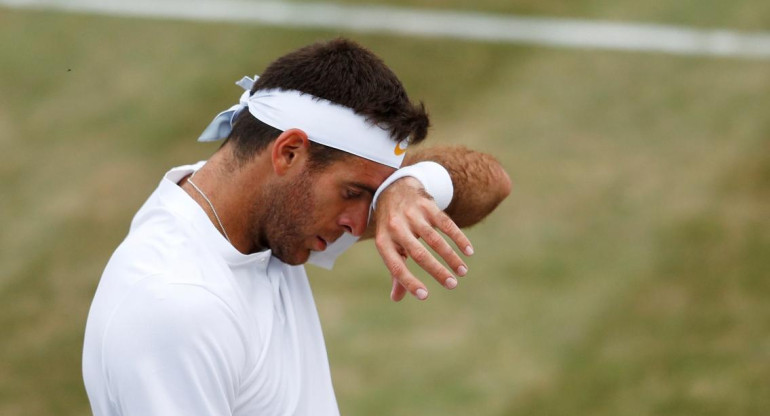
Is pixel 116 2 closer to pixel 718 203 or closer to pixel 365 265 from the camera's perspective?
pixel 365 265

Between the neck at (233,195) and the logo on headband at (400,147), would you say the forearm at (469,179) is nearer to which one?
the logo on headband at (400,147)

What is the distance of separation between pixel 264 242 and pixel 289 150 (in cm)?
38

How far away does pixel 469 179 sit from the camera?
18.8ft

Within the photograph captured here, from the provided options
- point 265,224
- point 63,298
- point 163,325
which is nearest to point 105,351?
point 163,325

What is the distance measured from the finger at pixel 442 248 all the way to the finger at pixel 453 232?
0.11ft

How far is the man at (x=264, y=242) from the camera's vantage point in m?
4.05

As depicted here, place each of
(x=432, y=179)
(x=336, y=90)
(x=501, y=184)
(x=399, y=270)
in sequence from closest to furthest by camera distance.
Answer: (x=399, y=270)
(x=336, y=90)
(x=432, y=179)
(x=501, y=184)

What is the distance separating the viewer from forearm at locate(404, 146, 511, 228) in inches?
223

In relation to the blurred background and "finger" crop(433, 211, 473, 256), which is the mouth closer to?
"finger" crop(433, 211, 473, 256)

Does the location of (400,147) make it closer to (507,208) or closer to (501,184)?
(501,184)

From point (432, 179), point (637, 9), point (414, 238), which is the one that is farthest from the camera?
point (637, 9)

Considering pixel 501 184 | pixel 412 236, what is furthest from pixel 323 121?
pixel 501 184

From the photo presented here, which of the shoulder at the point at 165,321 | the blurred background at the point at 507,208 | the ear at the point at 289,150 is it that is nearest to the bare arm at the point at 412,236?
the ear at the point at 289,150

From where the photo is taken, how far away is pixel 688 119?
10578 millimetres
